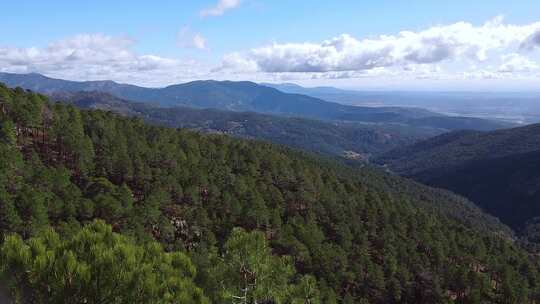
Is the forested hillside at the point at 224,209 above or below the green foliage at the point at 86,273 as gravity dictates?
below

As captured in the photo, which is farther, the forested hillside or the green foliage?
the forested hillside

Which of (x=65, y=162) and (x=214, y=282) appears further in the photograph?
(x=65, y=162)

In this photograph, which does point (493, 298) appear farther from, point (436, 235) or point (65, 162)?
point (65, 162)

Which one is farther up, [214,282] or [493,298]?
[214,282]

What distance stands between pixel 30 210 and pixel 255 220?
44.3 m

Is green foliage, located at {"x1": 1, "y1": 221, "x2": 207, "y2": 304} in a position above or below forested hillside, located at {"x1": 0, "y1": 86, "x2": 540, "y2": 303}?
above

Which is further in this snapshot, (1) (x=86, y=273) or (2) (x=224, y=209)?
(2) (x=224, y=209)

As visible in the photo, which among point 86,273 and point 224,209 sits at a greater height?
point 86,273

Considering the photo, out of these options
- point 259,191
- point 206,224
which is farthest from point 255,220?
point 259,191

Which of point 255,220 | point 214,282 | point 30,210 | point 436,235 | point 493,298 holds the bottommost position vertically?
Answer: point 493,298

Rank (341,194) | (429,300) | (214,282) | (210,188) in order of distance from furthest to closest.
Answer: (341,194), (210,188), (429,300), (214,282)

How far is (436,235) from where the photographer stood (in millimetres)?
114375

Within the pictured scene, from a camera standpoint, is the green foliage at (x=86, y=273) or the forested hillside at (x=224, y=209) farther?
the forested hillside at (x=224, y=209)

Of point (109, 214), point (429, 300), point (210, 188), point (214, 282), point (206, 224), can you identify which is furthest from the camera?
point (210, 188)
